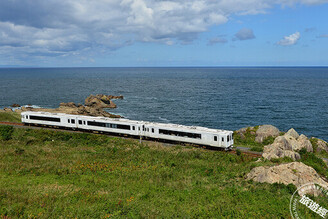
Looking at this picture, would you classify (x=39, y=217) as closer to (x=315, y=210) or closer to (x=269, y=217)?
(x=269, y=217)

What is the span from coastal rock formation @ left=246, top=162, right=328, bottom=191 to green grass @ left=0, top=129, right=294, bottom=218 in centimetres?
113

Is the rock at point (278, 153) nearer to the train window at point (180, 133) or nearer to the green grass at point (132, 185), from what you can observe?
the green grass at point (132, 185)

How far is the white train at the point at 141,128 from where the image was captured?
33.7 m

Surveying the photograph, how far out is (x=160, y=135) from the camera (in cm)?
3784

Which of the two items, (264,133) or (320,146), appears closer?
(320,146)

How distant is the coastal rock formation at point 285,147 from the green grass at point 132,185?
2862mm

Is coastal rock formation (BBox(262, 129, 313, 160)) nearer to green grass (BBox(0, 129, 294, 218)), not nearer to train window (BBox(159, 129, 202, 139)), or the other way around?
green grass (BBox(0, 129, 294, 218))

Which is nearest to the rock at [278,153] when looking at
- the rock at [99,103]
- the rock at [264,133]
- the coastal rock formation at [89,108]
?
the rock at [264,133]

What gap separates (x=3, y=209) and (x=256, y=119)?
6419 centimetres

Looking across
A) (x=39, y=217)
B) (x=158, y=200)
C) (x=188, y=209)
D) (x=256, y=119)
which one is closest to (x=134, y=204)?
(x=158, y=200)

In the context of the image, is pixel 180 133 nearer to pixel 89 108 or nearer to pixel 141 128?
pixel 141 128

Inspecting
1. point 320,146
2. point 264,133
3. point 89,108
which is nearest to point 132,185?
point 264,133

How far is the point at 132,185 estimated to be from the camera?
67.1 feet

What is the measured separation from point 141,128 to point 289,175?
24022 millimetres
